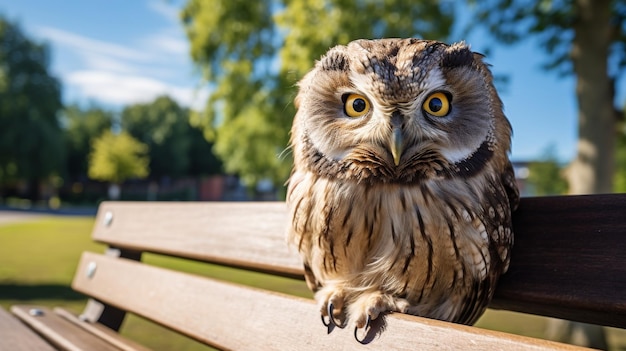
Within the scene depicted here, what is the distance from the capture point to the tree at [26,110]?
30.2 meters

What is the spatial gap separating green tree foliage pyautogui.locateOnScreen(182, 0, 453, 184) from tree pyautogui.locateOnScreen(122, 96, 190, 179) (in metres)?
30.3

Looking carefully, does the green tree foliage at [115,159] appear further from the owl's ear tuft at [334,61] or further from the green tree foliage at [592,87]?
the owl's ear tuft at [334,61]

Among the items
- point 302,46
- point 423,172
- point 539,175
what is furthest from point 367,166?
point 539,175

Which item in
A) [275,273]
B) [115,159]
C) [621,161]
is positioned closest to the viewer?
[275,273]

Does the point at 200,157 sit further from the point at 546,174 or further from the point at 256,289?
the point at 256,289

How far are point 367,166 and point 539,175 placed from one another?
102ft

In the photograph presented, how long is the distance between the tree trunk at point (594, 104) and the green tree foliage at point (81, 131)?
Result: 1588 inches

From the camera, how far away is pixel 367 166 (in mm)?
1201

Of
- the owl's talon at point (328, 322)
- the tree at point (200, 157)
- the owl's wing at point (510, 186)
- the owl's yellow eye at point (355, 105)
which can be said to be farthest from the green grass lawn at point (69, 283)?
the tree at point (200, 157)

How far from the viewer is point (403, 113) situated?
1153 mm

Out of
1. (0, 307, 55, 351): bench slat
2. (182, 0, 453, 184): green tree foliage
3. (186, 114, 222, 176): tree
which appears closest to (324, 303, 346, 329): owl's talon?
(0, 307, 55, 351): bench slat

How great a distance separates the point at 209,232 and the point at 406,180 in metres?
1.19

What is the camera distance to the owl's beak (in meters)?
1.11

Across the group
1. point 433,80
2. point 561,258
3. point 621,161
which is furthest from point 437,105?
point 621,161
